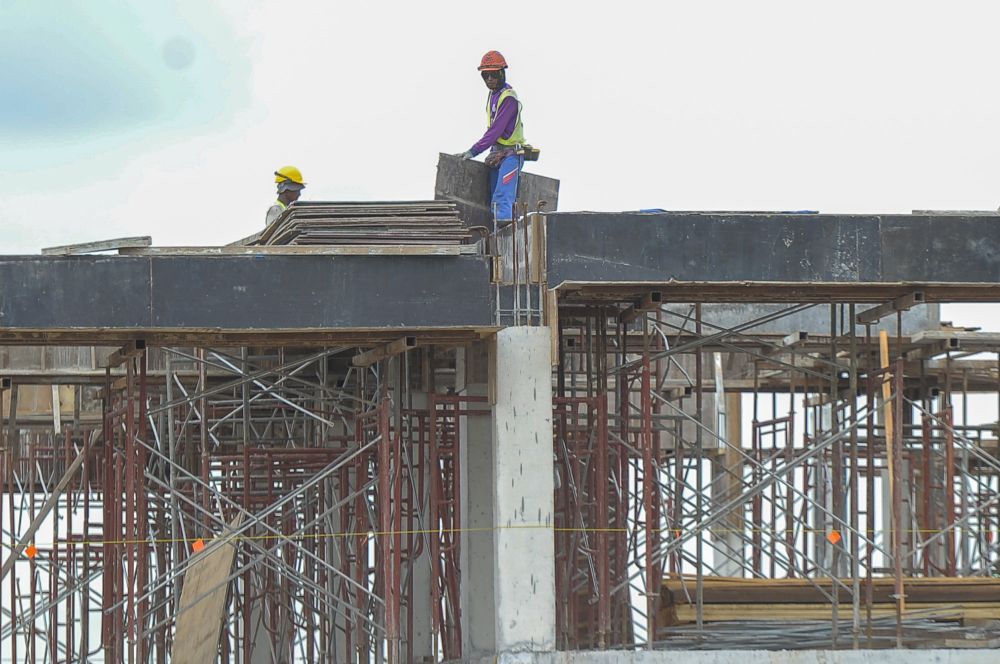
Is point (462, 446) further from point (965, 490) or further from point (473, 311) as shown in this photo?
point (965, 490)

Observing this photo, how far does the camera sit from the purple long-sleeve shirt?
1883 centimetres

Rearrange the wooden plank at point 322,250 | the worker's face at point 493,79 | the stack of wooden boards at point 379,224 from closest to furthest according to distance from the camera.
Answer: the wooden plank at point 322,250, the stack of wooden boards at point 379,224, the worker's face at point 493,79

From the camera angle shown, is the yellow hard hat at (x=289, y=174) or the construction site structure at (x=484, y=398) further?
the yellow hard hat at (x=289, y=174)

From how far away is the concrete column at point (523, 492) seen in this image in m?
16.2

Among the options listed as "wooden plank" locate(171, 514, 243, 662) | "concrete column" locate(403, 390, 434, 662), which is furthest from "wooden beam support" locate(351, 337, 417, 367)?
"concrete column" locate(403, 390, 434, 662)

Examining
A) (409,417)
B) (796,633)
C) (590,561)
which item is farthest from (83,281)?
(796,633)

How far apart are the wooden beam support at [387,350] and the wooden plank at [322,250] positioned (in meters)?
0.83

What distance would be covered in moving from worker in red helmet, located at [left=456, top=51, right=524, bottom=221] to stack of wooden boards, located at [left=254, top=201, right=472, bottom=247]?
2265 mm

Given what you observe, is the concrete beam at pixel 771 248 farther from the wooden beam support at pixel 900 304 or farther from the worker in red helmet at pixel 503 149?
the worker in red helmet at pixel 503 149

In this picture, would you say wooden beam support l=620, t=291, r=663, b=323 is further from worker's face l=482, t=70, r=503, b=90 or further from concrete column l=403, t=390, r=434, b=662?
concrete column l=403, t=390, r=434, b=662

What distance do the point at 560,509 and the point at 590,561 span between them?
1416 mm

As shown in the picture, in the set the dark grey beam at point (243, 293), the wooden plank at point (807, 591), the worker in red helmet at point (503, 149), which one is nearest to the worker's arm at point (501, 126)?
the worker in red helmet at point (503, 149)

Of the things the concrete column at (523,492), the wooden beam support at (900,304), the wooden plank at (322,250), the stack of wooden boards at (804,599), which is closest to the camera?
the wooden plank at (322,250)

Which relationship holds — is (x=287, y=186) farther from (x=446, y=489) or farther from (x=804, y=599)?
(x=804, y=599)
